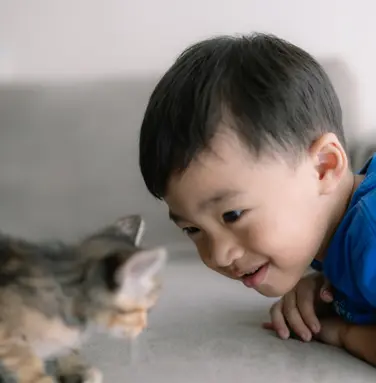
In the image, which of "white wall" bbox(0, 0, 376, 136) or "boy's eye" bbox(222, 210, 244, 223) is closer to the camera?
"boy's eye" bbox(222, 210, 244, 223)

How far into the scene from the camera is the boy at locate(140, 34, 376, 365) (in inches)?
31.0

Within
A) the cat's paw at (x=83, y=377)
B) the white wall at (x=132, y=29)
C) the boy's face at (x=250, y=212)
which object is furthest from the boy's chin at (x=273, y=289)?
the white wall at (x=132, y=29)

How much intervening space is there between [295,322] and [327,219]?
5.6 inches

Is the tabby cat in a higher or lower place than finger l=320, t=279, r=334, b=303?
higher

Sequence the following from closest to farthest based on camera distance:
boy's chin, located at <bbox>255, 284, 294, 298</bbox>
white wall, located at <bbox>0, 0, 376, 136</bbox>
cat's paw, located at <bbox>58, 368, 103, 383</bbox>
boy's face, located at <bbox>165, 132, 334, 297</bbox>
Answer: cat's paw, located at <bbox>58, 368, 103, 383</bbox>
boy's face, located at <bbox>165, 132, 334, 297</bbox>
boy's chin, located at <bbox>255, 284, 294, 298</bbox>
white wall, located at <bbox>0, 0, 376, 136</bbox>

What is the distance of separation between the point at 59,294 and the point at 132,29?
1.15m

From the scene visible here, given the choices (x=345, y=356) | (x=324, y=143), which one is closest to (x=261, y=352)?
(x=345, y=356)

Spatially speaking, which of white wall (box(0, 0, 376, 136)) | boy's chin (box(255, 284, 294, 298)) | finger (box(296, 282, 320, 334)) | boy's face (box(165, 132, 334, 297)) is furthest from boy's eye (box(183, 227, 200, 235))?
white wall (box(0, 0, 376, 136))

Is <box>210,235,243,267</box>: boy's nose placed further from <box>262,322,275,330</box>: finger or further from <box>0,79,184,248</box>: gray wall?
<box>0,79,184,248</box>: gray wall

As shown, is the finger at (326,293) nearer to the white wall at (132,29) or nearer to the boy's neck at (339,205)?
the boy's neck at (339,205)

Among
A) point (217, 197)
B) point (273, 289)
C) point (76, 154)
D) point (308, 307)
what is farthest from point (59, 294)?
point (76, 154)

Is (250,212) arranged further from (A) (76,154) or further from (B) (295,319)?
(A) (76,154)

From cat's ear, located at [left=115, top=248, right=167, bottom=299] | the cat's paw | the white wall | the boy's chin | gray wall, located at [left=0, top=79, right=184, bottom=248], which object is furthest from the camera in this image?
the white wall

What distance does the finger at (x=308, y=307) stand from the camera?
37.3 inches
